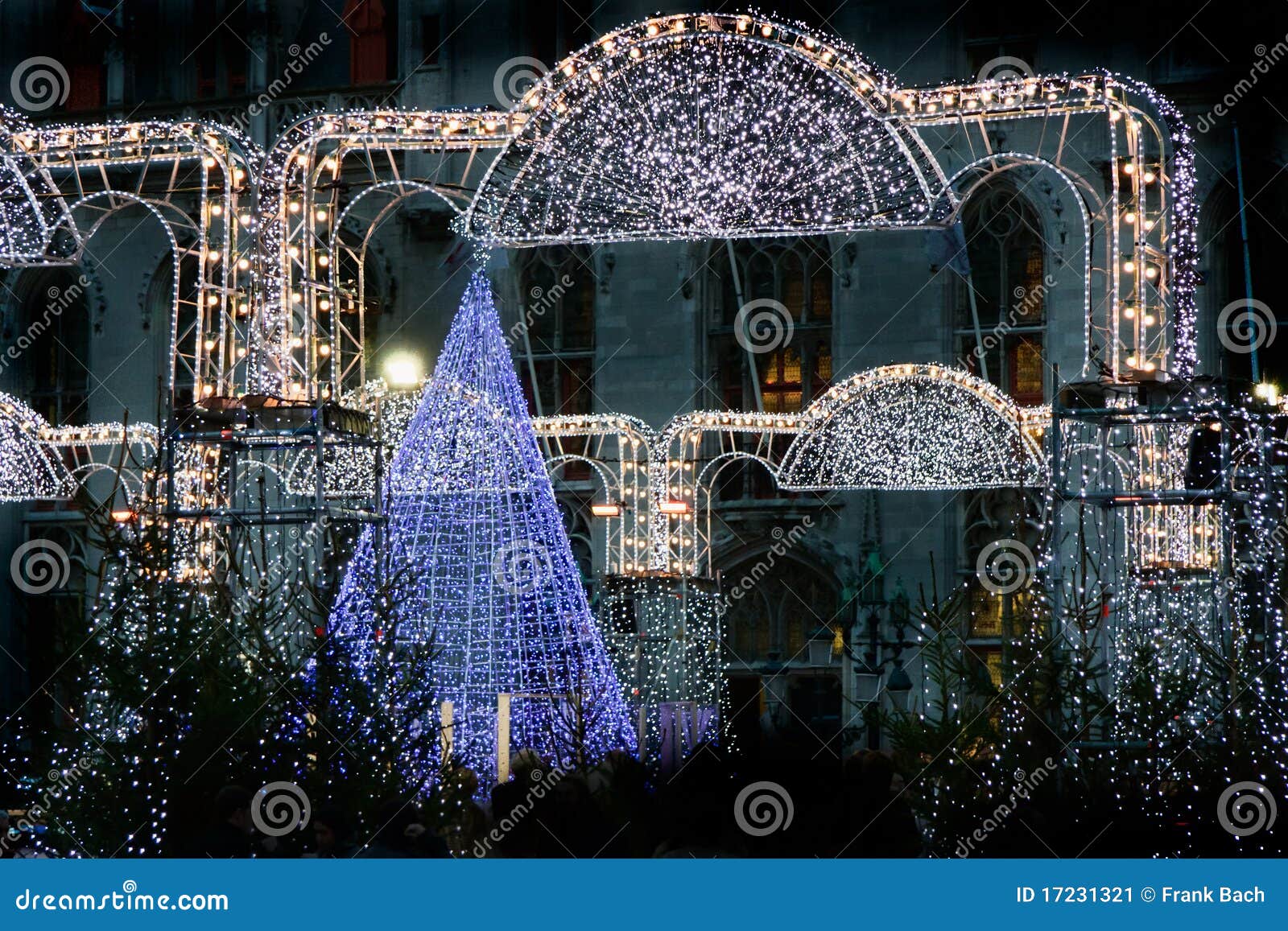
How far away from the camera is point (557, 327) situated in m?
29.9

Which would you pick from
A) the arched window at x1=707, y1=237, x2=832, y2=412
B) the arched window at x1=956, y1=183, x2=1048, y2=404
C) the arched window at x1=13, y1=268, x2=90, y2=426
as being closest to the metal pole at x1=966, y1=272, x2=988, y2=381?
the arched window at x1=956, y1=183, x2=1048, y2=404

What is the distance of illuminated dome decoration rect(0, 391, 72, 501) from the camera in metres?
24.7

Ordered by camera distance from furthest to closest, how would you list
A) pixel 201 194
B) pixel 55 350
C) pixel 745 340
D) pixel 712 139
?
pixel 55 350 → pixel 745 340 → pixel 201 194 → pixel 712 139

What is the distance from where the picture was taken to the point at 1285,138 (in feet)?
85.7

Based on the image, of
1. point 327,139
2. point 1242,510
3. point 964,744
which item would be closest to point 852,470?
point 1242,510

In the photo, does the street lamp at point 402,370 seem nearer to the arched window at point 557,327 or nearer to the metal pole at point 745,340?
the arched window at point 557,327

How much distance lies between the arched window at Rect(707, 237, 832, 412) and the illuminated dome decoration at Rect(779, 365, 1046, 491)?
4.84 metres

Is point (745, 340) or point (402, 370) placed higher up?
point (745, 340)

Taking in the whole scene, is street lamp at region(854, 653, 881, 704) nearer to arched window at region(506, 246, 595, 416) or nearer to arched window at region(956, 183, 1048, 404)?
arched window at region(956, 183, 1048, 404)

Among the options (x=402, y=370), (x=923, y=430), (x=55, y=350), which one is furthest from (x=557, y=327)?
(x=55, y=350)

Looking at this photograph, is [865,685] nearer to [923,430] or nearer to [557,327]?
[923,430]

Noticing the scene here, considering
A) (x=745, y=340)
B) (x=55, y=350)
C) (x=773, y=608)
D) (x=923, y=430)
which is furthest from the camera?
(x=55, y=350)

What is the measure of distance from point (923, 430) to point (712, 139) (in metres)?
7.78

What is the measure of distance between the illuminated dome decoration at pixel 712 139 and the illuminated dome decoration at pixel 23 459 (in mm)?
10535
